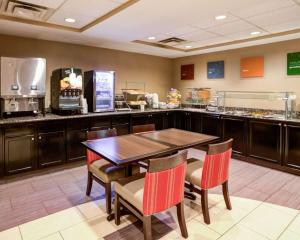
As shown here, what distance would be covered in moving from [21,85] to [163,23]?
8.13ft

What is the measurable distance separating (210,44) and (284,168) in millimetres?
2887

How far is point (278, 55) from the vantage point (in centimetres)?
451

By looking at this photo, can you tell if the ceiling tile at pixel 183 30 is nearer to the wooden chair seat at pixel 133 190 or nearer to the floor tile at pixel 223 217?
the wooden chair seat at pixel 133 190

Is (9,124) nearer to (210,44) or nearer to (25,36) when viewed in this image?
(25,36)

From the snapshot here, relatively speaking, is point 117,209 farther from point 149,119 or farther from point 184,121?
point 184,121

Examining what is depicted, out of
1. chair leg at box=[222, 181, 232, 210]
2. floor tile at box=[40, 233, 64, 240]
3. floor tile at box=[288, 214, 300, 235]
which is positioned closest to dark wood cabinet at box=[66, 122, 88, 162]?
floor tile at box=[40, 233, 64, 240]

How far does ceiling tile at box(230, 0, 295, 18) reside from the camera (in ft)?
8.89

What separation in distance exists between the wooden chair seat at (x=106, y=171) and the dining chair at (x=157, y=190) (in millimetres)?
329

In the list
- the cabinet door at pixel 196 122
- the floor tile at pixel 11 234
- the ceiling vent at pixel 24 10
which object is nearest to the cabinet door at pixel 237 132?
the cabinet door at pixel 196 122

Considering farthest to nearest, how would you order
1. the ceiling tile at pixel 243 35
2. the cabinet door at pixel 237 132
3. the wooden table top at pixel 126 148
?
1. the cabinet door at pixel 237 132
2. the ceiling tile at pixel 243 35
3. the wooden table top at pixel 126 148

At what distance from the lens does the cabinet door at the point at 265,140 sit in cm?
396

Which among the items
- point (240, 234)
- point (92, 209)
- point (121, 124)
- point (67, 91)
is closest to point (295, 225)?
point (240, 234)

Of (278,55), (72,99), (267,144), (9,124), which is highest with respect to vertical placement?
(278,55)

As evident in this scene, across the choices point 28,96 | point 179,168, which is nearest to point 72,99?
point 28,96
